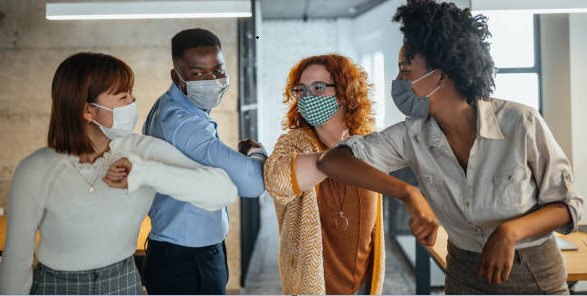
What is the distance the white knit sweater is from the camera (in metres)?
1.00

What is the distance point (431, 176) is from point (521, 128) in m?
0.26

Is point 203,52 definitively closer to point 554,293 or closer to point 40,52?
point 554,293

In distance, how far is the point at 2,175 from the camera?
9.84 feet

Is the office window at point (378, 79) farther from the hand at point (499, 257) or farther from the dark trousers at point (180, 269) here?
the hand at point (499, 257)

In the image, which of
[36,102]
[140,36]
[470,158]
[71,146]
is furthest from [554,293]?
[36,102]

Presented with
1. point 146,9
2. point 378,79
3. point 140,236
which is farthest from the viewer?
point 378,79

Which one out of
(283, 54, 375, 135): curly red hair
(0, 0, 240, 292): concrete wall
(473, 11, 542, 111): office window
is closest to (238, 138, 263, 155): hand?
(283, 54, 375, 135): curly red hair

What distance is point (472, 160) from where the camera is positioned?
1104mm

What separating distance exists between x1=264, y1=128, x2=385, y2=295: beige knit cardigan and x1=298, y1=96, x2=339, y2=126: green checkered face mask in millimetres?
60

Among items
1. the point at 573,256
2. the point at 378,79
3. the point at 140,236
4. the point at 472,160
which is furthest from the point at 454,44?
the point at 378,79

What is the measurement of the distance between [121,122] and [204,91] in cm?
34

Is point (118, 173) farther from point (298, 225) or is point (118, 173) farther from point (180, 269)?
point (298, 225)

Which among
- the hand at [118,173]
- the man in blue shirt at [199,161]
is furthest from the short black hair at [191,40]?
the hand at [118,173]

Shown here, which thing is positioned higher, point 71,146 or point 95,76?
point 95,76
